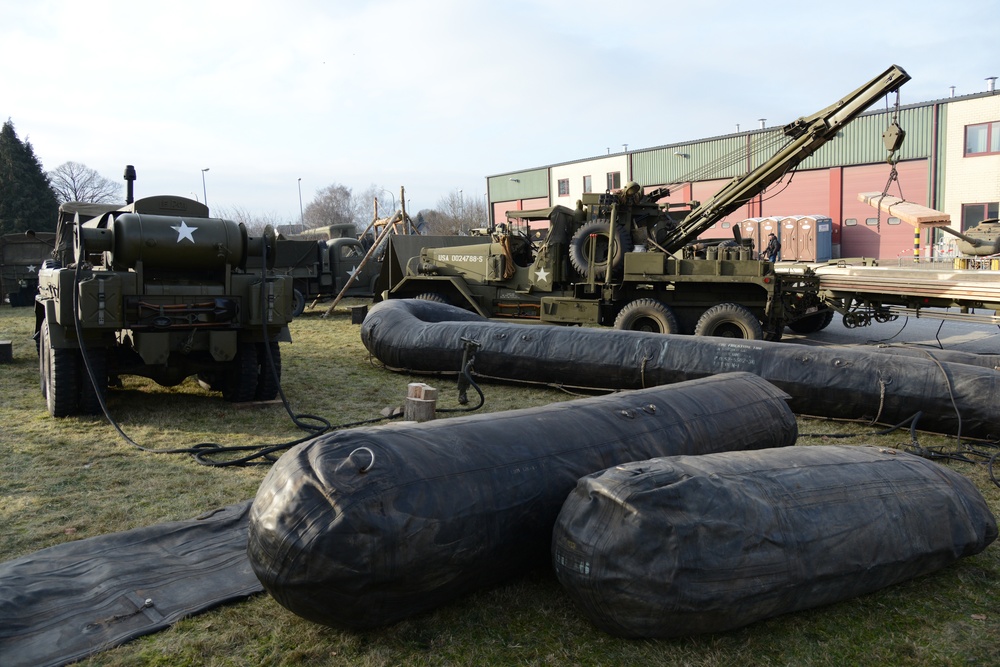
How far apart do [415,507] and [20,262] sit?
2174 centimetres

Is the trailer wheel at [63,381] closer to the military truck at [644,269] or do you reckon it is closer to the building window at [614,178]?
the military truck at [644,269]

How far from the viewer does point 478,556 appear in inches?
125

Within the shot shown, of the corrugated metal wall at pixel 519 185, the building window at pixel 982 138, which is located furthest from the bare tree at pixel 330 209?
the building window at pixel 982 138

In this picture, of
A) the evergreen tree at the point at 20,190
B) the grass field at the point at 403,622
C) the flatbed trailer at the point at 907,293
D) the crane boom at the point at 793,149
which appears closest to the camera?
the grass field at the point at 403,622

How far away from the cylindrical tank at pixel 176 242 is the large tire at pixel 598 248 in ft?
19.9

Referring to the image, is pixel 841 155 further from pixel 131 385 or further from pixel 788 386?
pixel 131 385

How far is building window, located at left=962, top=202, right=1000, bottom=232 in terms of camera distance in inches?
1059

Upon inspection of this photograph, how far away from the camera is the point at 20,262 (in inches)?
810

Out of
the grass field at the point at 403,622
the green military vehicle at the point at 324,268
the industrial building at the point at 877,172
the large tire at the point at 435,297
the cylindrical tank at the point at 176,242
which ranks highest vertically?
the industrial building at the point at 877,172

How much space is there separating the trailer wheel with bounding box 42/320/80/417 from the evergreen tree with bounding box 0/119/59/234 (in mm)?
26178

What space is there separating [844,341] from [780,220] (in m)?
19.7

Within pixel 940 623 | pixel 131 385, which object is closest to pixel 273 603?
pixel 940 623

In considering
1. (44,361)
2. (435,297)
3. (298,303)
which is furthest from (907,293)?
(298,303)

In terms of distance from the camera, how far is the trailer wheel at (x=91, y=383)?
22.3 ft
